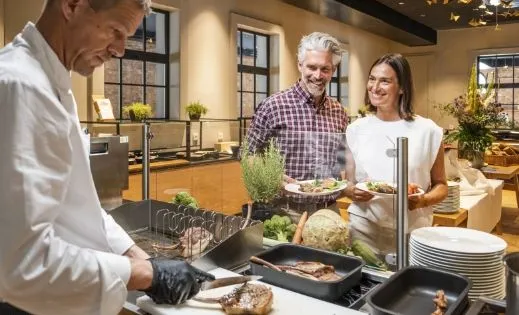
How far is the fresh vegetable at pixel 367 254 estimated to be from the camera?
142 centimetres

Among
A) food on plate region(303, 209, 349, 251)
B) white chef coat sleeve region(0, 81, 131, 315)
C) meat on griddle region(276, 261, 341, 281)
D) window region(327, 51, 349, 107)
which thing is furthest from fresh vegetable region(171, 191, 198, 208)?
window region(327, 51, 349, 107)

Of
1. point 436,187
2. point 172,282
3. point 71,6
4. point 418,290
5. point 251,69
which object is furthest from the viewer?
point 251,69

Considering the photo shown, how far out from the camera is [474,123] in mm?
4512

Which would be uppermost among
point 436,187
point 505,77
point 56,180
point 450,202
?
point 505,77

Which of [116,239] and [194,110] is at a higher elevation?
[194,110]

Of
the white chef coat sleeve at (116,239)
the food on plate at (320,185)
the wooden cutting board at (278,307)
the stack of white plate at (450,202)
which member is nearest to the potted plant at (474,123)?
the stack of white plate at (450,202)

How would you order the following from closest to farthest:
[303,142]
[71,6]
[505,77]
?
[71,6] < [303,142] < [505,77]

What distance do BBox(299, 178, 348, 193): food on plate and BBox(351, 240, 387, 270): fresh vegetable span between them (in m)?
0.24

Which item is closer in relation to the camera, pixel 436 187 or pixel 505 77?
pixel 436 187

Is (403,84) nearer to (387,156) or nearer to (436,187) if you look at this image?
(436,187)

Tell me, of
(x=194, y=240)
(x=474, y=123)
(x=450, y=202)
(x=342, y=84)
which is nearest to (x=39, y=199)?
(x=194, y=240)

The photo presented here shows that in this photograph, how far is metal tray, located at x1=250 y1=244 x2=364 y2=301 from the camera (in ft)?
3.82

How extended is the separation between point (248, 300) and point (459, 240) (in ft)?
1.95

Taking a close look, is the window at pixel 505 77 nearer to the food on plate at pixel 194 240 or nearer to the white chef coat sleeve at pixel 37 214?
the food on plate at pixel 194 240
